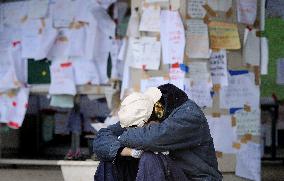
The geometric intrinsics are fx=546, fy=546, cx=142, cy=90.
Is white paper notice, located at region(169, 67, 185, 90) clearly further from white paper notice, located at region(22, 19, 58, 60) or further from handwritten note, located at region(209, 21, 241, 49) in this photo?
white paper notice, located at region(22, 19, 58, 60)

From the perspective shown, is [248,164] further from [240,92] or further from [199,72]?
[199,72]

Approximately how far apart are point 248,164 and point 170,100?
6.31 ft

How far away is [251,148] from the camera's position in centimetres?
505

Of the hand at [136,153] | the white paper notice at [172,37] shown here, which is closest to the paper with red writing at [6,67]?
the white paper notice at [172,37]

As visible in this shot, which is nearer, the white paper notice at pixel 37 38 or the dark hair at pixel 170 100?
the dark hair at pixel 170 100

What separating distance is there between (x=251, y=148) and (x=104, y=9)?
218cm

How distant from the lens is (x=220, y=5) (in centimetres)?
498

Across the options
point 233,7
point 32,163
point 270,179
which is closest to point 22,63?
point 32,163

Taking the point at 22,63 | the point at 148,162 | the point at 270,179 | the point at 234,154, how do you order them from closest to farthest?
the point at 148,162, the point at 234,154, the point at 270,179, the point at 22,63

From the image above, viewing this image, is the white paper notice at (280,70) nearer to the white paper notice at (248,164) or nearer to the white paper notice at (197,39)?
the white paper notice at (248,164)

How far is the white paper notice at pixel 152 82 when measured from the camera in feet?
16.3

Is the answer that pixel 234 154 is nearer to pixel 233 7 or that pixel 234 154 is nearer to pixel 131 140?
pixel 233 7

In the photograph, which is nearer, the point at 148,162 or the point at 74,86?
the point at 148,162

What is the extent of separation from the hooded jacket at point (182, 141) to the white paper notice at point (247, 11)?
1.99 metres
